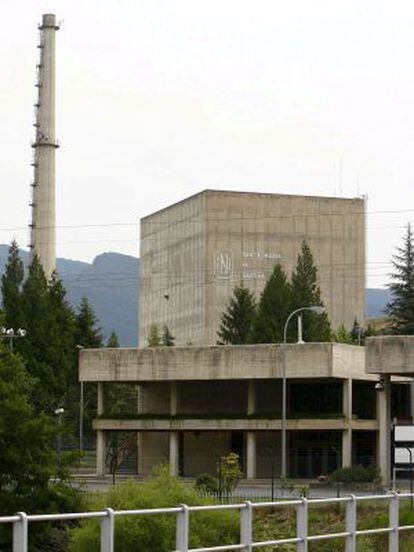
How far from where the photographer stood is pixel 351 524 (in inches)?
774

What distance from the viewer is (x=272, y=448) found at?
322 feet

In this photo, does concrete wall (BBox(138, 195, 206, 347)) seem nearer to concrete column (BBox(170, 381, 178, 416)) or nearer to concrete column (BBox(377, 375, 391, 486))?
concrete column (BBox(170, 381, 178, 416))

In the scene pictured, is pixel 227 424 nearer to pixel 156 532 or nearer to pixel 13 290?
pixel 13 290

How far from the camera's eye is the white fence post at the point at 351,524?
1944 centimetres

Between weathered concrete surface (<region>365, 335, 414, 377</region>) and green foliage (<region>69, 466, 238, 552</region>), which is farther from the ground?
weathered concrete surface (<region>365, 335, 414, 377</region>)

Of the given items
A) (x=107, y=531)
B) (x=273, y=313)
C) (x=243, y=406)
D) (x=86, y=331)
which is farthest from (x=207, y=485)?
(x=86, y=331)

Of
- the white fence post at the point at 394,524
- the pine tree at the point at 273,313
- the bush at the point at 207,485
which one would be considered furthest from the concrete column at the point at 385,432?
the white fence post at the point at 394,524

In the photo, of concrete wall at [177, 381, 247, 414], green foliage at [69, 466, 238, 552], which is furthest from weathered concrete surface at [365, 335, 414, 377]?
green foliage at [69, 466, 238, 552]

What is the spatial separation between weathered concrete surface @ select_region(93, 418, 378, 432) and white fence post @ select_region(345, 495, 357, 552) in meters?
73.0

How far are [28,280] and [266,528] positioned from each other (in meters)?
77.7

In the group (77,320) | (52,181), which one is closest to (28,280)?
(77,320)

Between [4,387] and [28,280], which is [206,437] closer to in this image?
[28,280]

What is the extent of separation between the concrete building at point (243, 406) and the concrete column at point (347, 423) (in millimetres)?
60

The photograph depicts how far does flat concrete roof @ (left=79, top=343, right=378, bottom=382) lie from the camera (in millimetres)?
92500
